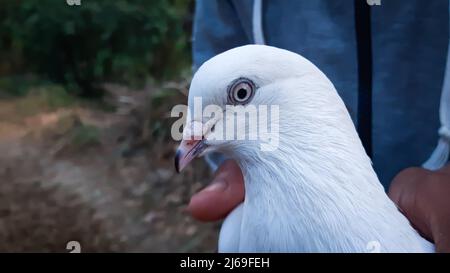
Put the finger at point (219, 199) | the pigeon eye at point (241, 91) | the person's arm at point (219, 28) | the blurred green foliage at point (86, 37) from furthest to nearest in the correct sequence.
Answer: the blurred green foliage at point (86, 37), the person's arm at point (219, 28), the finger at point (219, 199), the pigeon eye at point (241, 91)

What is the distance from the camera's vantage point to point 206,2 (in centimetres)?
72

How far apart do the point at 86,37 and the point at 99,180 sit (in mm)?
237

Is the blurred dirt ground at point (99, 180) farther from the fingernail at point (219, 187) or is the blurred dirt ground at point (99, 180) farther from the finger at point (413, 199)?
the finger at point (413, 199)

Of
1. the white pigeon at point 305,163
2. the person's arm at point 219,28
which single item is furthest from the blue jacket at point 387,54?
the white pigeon at point 305,163

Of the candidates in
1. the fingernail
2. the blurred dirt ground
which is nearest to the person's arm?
the fingernail

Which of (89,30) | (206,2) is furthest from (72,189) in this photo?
(206,2)

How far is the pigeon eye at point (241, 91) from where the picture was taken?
1.58 ft

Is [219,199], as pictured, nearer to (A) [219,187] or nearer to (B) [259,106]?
(A) [219,187]

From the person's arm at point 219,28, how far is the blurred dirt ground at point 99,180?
31 cm

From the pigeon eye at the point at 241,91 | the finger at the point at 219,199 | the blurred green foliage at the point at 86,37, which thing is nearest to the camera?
the pigeon eye at the point at 241,91

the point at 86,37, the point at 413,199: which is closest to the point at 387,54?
the point at 413,199

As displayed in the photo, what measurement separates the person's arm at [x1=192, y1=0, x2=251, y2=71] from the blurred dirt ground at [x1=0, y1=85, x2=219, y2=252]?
31 cm

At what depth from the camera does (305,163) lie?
1.63 feet
